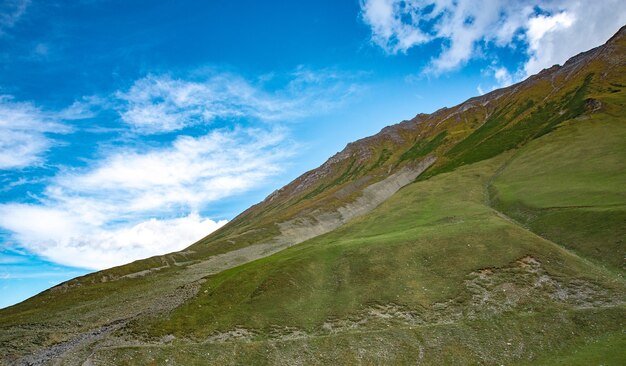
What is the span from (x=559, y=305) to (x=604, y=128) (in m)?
103

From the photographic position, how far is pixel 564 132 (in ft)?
418

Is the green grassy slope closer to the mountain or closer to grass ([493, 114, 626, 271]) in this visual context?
the mountain

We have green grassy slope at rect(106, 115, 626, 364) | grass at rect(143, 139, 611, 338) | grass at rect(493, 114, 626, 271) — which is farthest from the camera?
grass at rect(493, 114, 626, 271)

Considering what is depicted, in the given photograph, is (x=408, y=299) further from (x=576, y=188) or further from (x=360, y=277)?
(x=576, y=188)

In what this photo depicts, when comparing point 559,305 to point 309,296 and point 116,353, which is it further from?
point 116,353

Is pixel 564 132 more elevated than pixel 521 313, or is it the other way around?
pixel 564 132

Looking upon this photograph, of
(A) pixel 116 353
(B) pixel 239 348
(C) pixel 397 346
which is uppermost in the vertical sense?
(A) pixel 116 353

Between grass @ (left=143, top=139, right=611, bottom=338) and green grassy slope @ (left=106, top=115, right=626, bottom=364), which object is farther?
grass @ (left=143, top=139, right=611, bottom=338)

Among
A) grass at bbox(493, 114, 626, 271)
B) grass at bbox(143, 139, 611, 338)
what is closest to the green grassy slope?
grass at bbox(143, 139, 611, 338)

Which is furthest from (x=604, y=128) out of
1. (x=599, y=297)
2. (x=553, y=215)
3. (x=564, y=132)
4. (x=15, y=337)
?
(x=15, y=337)

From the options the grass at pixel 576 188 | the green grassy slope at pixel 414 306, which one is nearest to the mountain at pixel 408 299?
the green grassy slope at pixel 414 306

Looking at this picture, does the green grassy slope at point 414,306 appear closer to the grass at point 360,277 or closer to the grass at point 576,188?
the grass at point 360,277

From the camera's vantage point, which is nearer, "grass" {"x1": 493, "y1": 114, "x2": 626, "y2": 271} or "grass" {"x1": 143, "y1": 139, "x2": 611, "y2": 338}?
"grass" {"x1": 143, "y1": 139, "x2": 611, "y2": 338}

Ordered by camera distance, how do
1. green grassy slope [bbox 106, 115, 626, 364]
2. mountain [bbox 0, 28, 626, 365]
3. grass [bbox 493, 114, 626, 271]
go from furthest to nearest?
1. grass [bbox 493, 114, 626, 271]
2. mountain [bbox 0, 28, 626, 365]
3. green grassy slope [bbox 106, 115, 626, 364]
